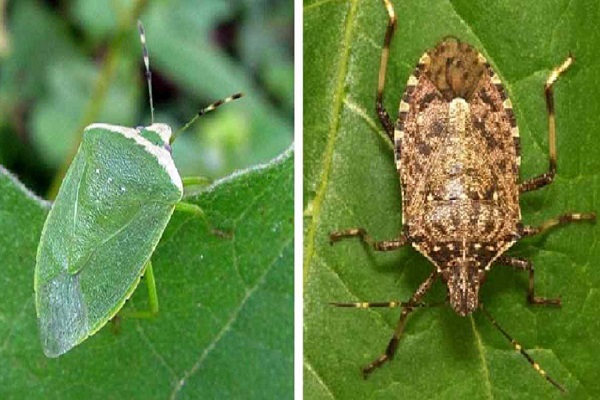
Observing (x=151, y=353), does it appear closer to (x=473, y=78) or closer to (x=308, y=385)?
(x=308, y=385)

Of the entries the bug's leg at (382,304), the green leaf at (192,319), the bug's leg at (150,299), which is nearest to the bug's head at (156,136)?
the green leaf at (192,319)

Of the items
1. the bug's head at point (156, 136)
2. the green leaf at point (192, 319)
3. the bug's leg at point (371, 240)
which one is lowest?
the green leaf at point (192, 319)

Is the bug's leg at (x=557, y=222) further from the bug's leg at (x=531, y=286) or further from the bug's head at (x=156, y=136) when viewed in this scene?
the bug's head at (x=156, y=136)

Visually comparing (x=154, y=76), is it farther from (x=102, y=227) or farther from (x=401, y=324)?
(x=401, y=324)

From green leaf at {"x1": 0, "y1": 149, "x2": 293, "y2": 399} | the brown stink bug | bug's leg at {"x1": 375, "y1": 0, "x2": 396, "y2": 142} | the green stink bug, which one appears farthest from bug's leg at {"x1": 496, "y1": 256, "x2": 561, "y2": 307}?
the green stink bug

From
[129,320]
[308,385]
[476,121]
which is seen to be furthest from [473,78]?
[129,320]
